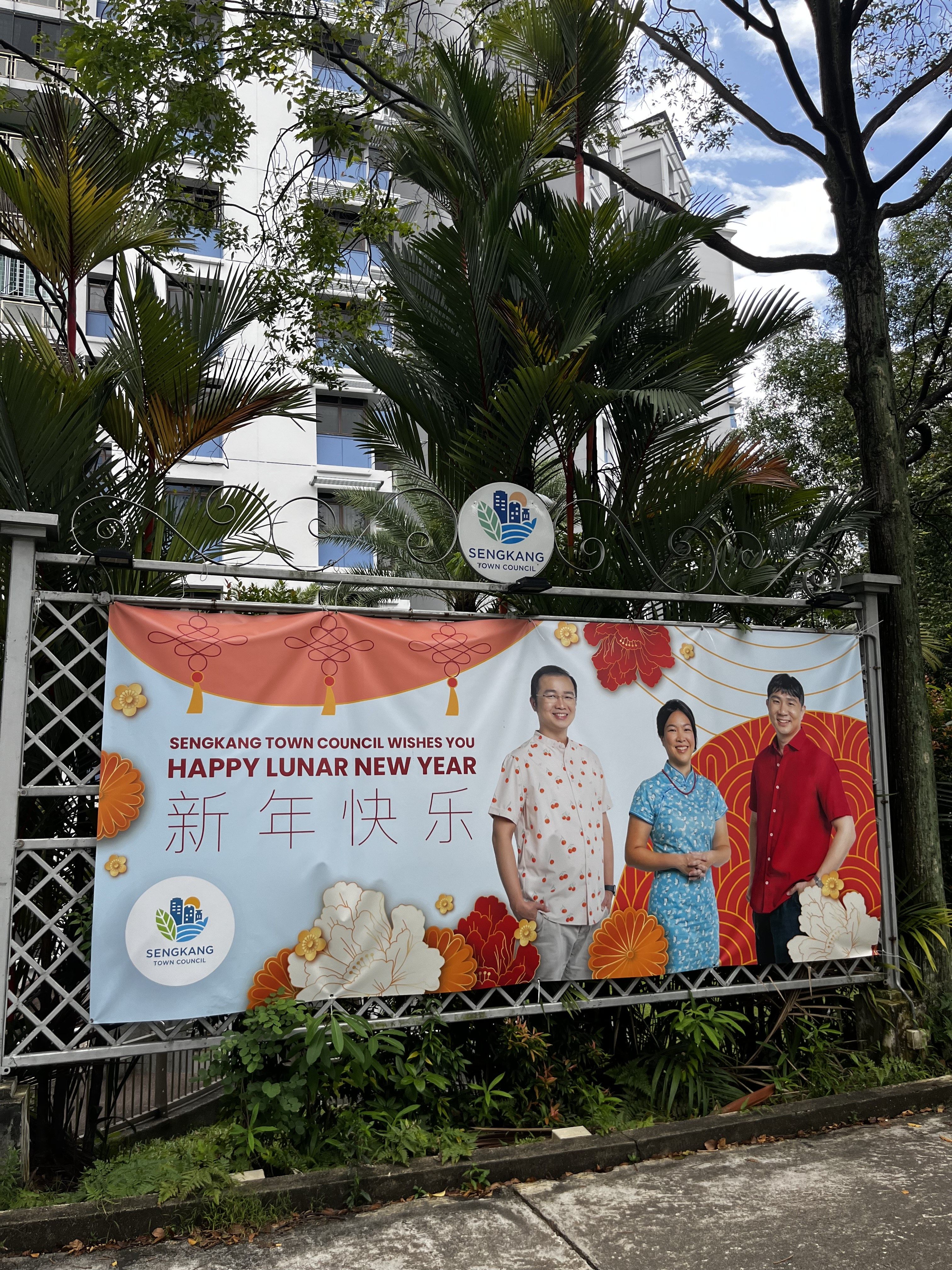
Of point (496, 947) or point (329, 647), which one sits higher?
point (329, 647)

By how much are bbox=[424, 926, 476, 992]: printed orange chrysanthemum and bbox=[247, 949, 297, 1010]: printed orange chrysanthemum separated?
601 mm

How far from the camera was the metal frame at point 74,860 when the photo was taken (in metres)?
3.86

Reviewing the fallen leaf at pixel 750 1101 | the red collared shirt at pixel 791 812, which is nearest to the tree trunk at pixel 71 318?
the red collared shirt at pixel 791 812

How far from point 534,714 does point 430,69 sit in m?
4.81

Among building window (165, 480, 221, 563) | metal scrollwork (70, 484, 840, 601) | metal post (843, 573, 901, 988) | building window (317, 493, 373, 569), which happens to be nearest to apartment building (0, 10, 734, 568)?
building window (317, 493, 373, 569)

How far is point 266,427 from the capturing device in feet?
80.3

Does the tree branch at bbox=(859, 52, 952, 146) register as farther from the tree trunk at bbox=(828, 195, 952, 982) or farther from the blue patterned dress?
the blue patterned dress

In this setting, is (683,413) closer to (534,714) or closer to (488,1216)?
(534,714)

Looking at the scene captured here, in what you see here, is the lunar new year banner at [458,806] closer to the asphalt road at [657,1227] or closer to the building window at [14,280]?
the asphalt road at [657,1227]

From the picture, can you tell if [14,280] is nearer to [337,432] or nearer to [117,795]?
[337,432]

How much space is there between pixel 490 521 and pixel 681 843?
182 centimetres

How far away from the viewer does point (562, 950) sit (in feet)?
15.0

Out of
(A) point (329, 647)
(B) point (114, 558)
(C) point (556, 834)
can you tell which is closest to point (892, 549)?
(C) point (556, 834)

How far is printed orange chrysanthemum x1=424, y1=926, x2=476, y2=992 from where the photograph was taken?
14.2 ft
